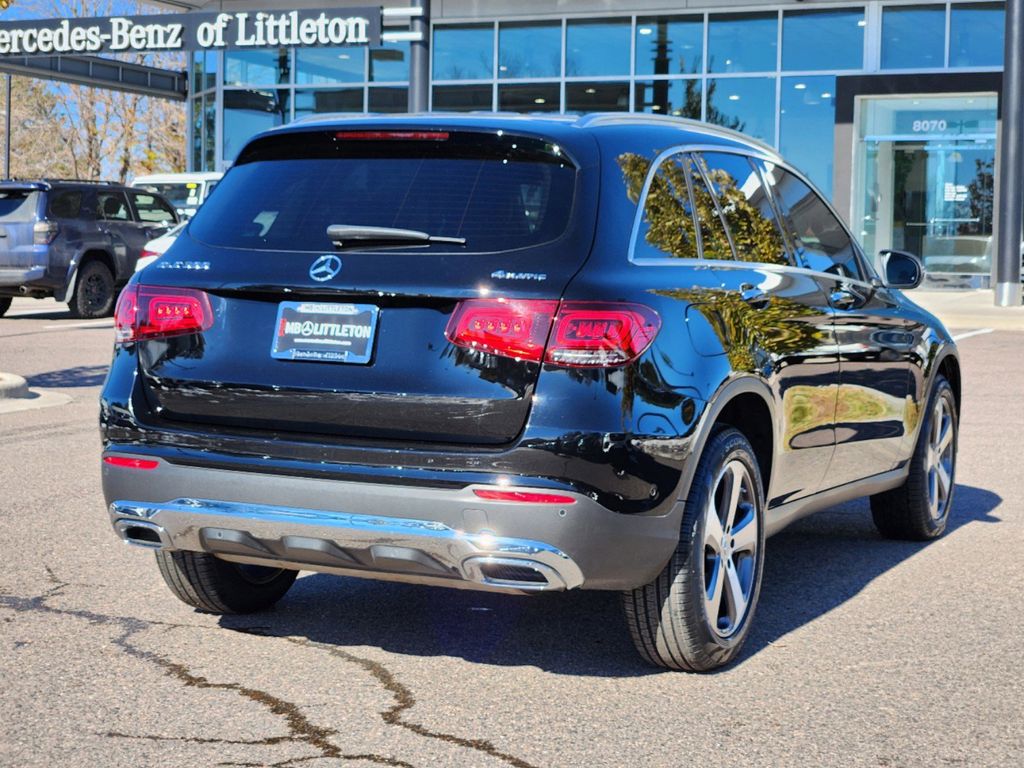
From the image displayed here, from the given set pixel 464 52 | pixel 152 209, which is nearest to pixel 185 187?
pixel 464 52

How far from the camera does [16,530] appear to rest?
685 centimetres

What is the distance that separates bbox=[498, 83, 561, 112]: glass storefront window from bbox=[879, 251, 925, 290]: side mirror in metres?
26.2

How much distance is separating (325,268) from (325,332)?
0.66 ft

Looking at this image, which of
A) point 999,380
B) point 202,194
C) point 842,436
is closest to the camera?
point 842,436

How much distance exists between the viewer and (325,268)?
4.47 m

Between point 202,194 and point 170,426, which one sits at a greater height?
point 202,194

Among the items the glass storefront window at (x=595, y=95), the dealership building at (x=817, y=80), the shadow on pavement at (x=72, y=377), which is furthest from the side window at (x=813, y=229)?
the glass storefront window at (x=595, y=95)

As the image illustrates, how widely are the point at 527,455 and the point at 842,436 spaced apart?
2053 millimetres

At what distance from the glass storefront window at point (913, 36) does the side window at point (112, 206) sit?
1592cm

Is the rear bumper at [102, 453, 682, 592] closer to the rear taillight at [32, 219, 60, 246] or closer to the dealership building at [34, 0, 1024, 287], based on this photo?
the rear taillight at [32, 219, 60, 246]

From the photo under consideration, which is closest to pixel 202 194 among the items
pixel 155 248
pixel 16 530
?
pixel 155 248

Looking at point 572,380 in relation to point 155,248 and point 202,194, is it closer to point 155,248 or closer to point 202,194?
point 155,248

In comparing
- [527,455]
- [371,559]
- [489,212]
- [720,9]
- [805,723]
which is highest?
[720,9]

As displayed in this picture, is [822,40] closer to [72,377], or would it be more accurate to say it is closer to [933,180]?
[933,180]
